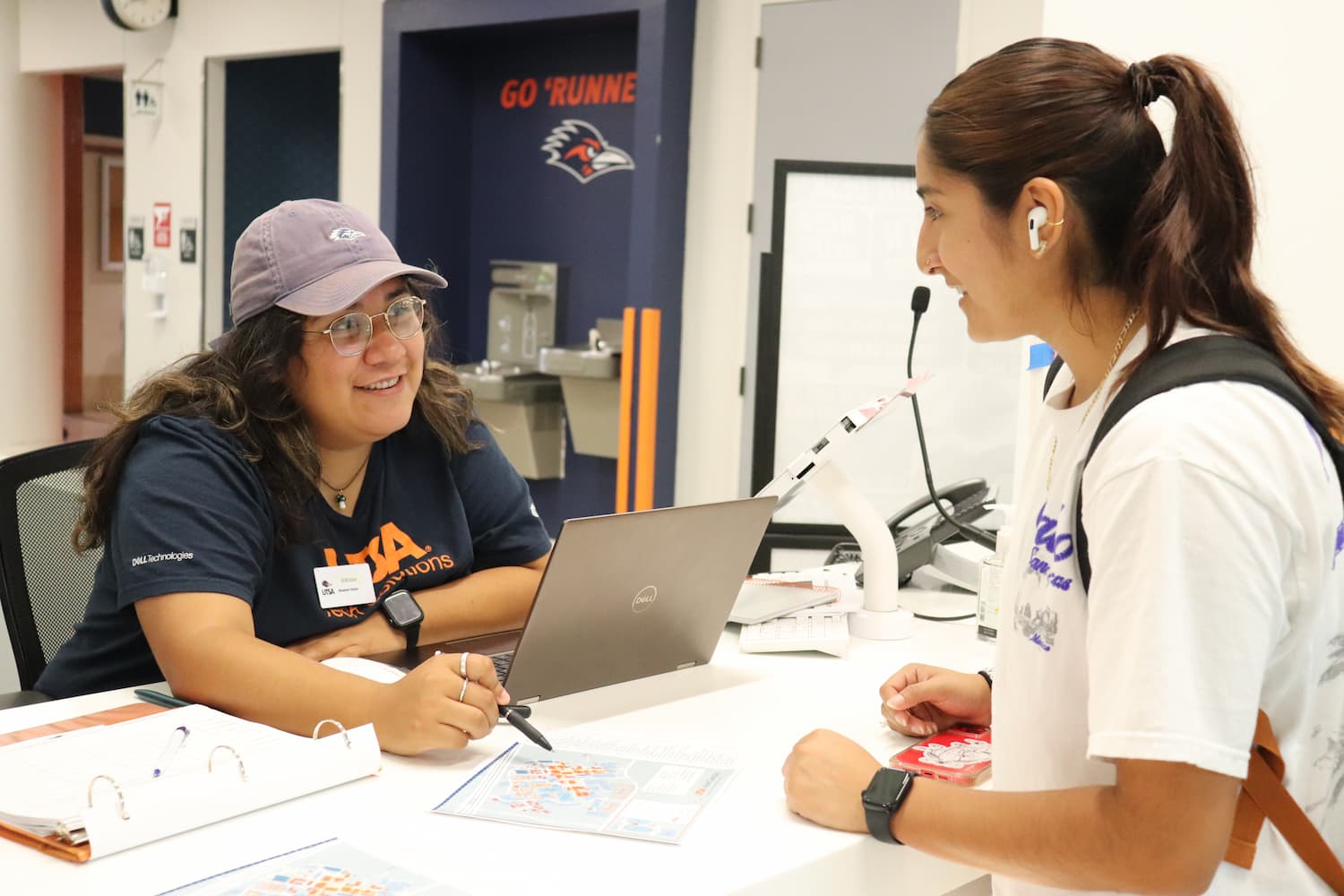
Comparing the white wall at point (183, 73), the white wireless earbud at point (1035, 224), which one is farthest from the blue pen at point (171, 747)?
the white wall at point (183, 73)

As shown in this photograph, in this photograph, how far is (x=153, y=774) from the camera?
1313mm

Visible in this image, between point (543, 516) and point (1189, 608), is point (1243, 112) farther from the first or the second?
point (543, 516)

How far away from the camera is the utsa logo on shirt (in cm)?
200

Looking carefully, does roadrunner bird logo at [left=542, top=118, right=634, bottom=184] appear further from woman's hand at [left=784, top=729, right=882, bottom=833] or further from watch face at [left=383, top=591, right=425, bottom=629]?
woman's hand at [left=784, top=729, right=882, bottom=833]

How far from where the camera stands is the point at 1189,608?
0.98 metres

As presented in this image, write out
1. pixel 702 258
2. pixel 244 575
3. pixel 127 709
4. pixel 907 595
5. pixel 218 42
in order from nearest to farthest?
1. pixel 127 709
2. pixel 244 575
3. pixel 907 595
4. pixel 702 258
5. pixel 218 42

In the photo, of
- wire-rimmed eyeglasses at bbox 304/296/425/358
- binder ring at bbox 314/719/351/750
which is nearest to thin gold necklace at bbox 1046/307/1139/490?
binder ring at bbox 314/719/351/750

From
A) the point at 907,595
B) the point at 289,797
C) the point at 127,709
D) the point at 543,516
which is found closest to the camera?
the point at 289,797

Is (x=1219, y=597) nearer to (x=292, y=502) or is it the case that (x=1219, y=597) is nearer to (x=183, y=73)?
(x=292, y=502)

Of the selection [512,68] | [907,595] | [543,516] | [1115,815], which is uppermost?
[512,68]

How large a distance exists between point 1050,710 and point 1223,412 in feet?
1.08

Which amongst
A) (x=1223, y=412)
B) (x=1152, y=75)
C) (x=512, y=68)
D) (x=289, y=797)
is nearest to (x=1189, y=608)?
(x=1223, y=412)

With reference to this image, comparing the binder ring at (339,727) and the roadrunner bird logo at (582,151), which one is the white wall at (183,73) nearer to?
the roadrunner bird logo at (582,151)

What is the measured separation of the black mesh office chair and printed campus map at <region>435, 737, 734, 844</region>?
949mm
